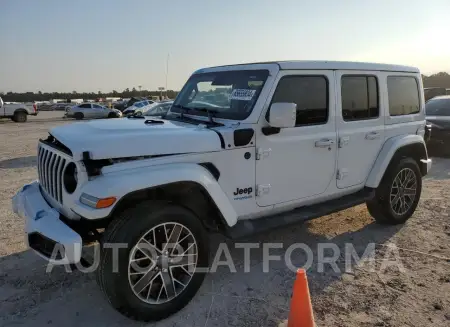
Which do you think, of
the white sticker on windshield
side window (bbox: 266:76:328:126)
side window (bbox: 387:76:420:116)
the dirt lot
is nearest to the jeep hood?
the white sticker on windshield

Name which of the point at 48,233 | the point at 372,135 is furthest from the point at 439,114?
the point at 48,233

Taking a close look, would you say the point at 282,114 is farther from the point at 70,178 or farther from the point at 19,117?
the point at 19,117

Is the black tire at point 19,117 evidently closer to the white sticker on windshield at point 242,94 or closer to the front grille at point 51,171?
the front grille at point 51,171

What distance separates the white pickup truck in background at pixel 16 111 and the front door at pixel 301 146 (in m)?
27.0

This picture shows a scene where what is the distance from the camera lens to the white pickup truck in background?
26.3 m

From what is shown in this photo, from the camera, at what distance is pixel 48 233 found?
2902mm

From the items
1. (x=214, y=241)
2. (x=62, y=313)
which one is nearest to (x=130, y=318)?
(x=62, y=313)

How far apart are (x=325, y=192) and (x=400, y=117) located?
5.36 ft

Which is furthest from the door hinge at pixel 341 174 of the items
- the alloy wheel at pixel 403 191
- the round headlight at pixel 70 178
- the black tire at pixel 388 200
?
the round headlight at pixel 70 178

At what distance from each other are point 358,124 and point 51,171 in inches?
129

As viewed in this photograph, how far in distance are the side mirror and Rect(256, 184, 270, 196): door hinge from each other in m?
0.60

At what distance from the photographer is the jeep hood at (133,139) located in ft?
9.59

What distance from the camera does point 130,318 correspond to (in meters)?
3.02

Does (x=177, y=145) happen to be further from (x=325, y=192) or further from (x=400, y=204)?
(x=400, y=204)
